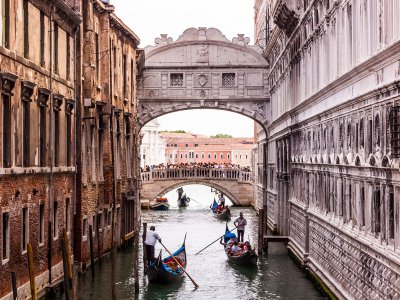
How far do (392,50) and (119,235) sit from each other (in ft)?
44.9

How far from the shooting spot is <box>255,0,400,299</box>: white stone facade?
387 inches

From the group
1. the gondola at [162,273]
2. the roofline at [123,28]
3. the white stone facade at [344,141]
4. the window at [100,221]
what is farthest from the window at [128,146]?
the gondola at [162,273]

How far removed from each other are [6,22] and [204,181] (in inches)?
1272

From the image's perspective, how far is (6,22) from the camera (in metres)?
11.7

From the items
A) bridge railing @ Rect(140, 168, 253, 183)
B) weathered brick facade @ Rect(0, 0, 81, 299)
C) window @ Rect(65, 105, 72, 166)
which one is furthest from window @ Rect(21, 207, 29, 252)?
bridge railing @ Rect(140, 168, 253, 183)

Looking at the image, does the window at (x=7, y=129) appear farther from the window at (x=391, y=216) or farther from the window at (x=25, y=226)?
the window at (x=391, y=216)

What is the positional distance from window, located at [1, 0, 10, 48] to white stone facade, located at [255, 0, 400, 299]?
481cm

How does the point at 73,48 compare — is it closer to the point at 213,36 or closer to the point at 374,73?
the point at 374,73

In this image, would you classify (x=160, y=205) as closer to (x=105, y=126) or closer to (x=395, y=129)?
(x=105, y=126)

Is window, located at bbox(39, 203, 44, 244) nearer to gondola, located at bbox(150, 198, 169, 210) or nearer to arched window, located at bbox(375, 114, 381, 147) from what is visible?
arched window, located at bbox(375, 114, 381, 147)

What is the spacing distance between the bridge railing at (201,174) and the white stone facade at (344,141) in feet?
68.6

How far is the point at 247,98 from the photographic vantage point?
28719 mm

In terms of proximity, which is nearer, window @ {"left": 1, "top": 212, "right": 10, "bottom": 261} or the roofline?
window @ {"left": 1, "top": 212, "right": 10, "bottom": 261}

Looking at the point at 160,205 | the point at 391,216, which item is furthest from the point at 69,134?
the point at 160,205
